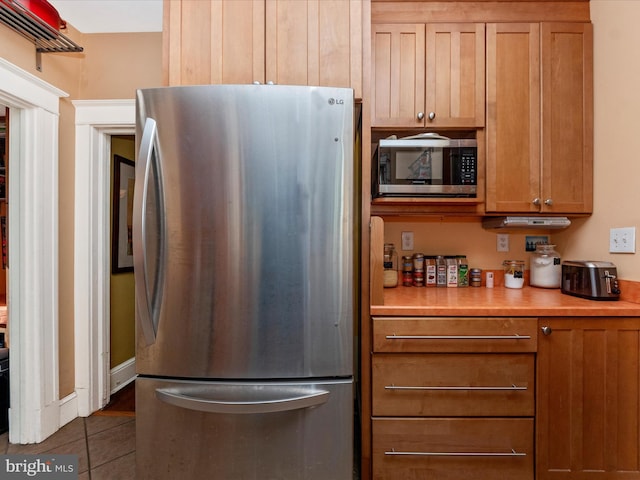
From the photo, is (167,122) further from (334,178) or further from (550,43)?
(550,43)

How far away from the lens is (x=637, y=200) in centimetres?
154

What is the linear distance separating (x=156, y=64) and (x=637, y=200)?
2.73 meters

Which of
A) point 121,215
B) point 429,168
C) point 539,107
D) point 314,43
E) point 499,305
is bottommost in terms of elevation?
A: point 499,305

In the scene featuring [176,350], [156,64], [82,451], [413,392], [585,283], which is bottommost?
[82,451]

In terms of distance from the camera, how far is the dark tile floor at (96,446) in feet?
5.63

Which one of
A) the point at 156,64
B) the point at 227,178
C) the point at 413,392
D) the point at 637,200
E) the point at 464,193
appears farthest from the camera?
the point at 156,64

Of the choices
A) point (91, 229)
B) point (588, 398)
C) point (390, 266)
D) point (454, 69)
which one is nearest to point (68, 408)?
point (91, 229)

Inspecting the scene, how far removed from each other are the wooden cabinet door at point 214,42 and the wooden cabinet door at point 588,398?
1.64m

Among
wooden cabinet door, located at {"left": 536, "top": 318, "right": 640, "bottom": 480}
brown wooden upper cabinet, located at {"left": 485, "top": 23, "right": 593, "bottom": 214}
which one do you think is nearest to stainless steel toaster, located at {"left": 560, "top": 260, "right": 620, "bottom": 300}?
wooden cabinet door, located at {"left": 536, "top": 318, "right": 640, "bottom": 480}

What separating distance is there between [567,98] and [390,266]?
4.08ft

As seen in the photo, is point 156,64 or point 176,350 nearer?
point 176,350

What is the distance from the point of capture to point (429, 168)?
1.73 meters

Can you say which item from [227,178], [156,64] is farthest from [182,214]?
[156,64]

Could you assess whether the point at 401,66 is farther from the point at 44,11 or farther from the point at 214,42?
the point at 44,11
